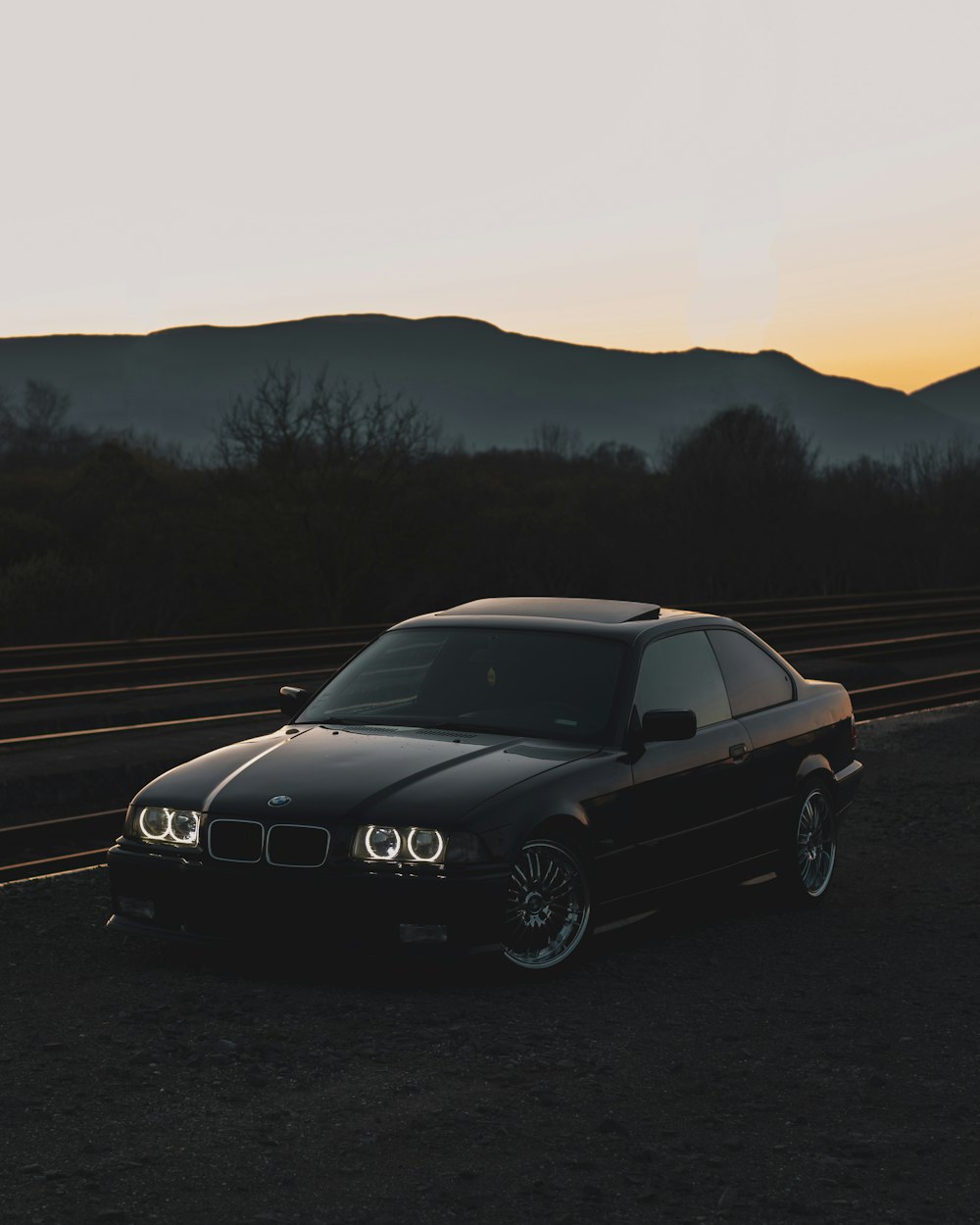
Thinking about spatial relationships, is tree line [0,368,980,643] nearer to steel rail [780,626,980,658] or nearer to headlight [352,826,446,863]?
steel rail [780,626,980,658]

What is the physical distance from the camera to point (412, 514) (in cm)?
3828

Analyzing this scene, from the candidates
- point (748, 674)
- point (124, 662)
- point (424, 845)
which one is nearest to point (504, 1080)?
point (424, 845)

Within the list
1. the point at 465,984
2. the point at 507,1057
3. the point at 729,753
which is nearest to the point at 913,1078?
the point at 507,1057

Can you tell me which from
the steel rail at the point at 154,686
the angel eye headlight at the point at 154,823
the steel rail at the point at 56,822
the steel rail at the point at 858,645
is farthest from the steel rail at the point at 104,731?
the steel rail at the point at 858,645

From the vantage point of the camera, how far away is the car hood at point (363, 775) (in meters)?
5.96

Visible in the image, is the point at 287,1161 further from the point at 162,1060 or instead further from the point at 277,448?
the point at 277,448

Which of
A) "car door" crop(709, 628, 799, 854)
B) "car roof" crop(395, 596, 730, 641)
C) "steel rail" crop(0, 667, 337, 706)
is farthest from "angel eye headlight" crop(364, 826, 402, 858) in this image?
"steel rail" crop(0, 667, 337, 706)

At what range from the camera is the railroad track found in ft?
33.1

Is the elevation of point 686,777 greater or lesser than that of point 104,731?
greater

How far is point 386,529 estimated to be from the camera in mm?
38062

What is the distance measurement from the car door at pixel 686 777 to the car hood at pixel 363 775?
39 centimetres

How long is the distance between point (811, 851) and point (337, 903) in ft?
9.74

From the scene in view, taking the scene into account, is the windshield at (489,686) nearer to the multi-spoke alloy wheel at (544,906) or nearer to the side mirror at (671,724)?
the side mirror at (671,724)

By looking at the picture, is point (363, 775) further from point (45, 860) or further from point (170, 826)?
point (45, 860)
